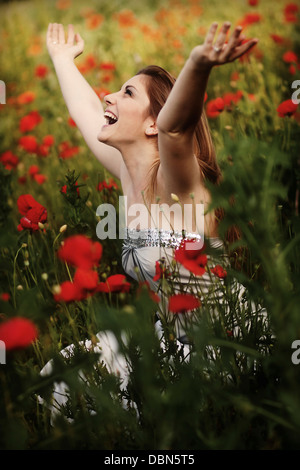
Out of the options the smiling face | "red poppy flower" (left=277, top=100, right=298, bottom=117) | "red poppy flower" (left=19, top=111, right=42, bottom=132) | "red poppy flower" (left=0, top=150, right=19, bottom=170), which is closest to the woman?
the smiling face

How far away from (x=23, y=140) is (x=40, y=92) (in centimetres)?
184

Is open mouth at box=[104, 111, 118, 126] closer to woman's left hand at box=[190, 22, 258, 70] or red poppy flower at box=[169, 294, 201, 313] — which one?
woman's left hand at box=[190, 22, 258, 70]

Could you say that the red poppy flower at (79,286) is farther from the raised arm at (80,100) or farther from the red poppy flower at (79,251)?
the raised arm at (80,100)

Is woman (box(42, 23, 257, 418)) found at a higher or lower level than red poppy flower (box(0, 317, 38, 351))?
higher

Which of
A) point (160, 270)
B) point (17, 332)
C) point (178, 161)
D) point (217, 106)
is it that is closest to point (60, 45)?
point (217, 106)

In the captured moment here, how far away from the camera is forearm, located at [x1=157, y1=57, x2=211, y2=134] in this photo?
3.45 ft

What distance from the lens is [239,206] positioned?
0.83 m

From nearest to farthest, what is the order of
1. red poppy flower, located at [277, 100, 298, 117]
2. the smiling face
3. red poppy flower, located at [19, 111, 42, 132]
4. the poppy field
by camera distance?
the poppy field < the smiling face < red poppy flower, located at [277, 100, 298, 117] < red poppy flower, located at [19, 111, 42, 132]

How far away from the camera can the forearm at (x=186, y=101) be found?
1.05m

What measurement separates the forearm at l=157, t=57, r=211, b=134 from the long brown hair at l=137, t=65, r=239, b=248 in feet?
1.03

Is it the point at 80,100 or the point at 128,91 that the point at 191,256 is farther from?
the point at 80,100

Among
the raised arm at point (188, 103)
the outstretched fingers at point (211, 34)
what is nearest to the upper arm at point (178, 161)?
the raised arm at point (188, 103)

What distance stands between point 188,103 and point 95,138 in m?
0.76

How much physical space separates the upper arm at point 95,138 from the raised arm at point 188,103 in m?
0.48
